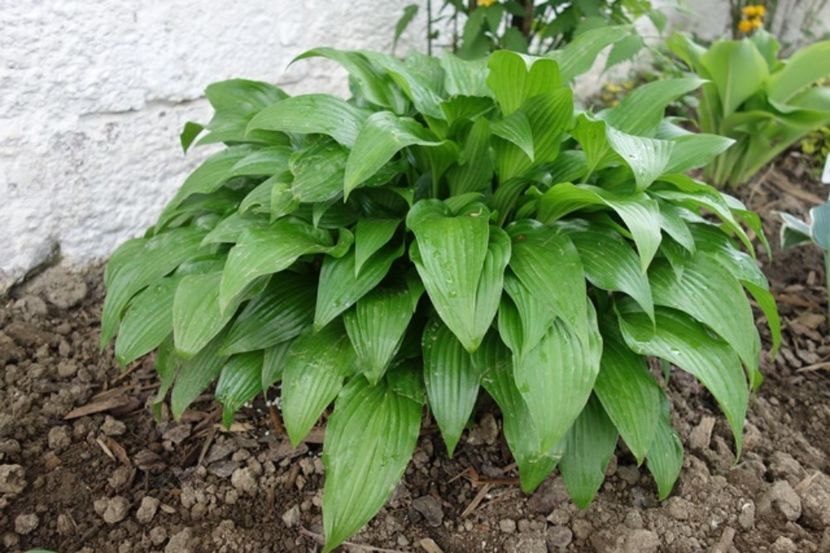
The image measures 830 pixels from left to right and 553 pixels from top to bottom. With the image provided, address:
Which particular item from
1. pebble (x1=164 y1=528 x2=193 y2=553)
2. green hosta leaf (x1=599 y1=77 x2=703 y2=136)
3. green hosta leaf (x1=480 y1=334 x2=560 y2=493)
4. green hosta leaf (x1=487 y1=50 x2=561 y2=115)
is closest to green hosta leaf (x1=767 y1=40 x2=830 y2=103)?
green hosta leaf (x1=599 y1=77 x2=703 y2=136)

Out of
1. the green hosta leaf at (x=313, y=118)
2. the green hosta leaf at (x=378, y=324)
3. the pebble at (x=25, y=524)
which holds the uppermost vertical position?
the green hosta leaf at (x=313, y=118)

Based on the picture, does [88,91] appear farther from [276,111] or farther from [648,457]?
[648,457]

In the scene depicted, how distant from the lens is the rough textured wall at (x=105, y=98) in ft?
5.94

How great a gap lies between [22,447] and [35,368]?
0.25 metres

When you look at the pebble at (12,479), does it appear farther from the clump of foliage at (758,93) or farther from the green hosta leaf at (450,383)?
the clump of foliage at (758,93)

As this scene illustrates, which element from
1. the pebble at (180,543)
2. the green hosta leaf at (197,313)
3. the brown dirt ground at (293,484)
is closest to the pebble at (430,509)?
the brown dirt ground at (293,484)

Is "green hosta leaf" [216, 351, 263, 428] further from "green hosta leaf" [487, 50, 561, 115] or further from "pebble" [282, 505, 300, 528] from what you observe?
"green hosta leaf" [487, 50, 561, 115]

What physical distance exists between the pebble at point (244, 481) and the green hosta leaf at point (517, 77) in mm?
963

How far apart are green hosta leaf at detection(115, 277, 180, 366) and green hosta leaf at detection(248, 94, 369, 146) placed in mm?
380

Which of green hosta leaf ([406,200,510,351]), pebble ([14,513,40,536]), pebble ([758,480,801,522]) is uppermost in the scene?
green hosta leaf ([406,200,510,351])

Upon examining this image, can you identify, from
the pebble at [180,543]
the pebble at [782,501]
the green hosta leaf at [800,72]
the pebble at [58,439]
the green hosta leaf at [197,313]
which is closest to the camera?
the green hosta leaf at [197,313]

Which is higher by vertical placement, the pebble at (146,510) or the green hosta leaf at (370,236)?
the green hosta leaf at (370,236)

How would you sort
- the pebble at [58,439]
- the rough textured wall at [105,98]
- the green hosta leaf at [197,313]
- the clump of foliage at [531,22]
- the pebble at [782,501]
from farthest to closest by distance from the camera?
the clump of foliage at [531,22] → the rough textured wall at [105,98] → the pebble at [58,439] → the pebble at [782,501] → the green hosta leaf at [197,313]

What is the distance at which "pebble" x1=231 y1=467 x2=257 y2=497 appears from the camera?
1.50 m
